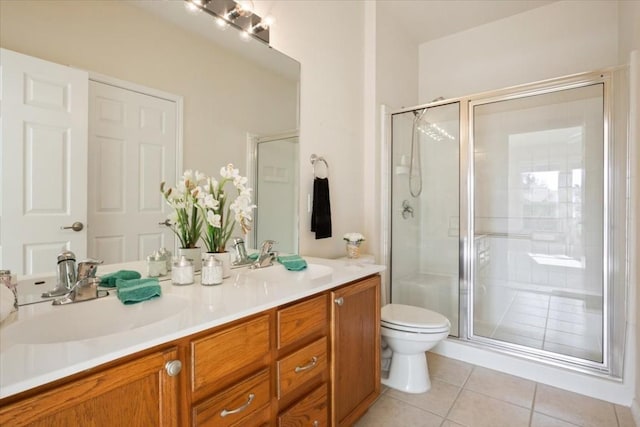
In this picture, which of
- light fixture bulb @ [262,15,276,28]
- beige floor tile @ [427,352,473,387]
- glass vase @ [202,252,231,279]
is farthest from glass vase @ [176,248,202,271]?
beige floor tile @ [427,352,473,387]

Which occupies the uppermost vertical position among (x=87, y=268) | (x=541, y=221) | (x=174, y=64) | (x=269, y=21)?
(x=269, y=21)

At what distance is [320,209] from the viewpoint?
6.92 feet

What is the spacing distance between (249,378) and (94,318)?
523mm

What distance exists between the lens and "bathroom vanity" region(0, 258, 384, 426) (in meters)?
0.66

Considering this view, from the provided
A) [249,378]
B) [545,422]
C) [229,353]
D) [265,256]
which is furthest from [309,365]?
[545,422]

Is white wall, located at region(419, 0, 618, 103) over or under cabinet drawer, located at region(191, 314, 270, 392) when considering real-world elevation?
over

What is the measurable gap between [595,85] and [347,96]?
1602 millimetres

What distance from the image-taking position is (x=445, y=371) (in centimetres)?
222

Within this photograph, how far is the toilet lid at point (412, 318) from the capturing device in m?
1.91

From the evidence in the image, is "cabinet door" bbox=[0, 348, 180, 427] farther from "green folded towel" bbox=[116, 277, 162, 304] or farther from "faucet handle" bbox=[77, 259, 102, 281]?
"faucet handle" bbox=[77, 259, 102, 281]

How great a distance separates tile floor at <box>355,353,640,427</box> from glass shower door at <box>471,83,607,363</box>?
35cm

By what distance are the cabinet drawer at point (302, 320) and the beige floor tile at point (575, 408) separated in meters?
1.45

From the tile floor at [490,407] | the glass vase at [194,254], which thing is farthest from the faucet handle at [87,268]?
the tile floor at [490,407]

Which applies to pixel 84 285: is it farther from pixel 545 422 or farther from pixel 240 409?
pixel 545 422
